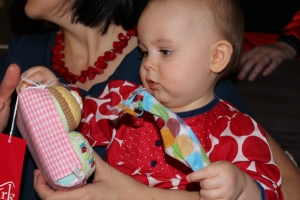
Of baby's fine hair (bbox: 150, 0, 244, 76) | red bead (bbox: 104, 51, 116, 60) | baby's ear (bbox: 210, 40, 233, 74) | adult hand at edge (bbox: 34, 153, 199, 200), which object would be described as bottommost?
adult hand at edge (bbox: 34, 153, 199, 200)

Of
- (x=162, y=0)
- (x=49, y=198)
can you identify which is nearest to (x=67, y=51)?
(x=162, y=0)

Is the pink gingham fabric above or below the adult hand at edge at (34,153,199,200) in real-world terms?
above

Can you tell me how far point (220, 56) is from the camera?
3.90 feet

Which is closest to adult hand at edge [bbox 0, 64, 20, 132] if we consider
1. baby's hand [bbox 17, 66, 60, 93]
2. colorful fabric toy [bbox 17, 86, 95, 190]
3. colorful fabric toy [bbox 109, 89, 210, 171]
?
baby's hand [bbox 17, 66, 60, 93]

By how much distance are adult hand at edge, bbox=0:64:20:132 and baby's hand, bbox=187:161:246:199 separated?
459mm

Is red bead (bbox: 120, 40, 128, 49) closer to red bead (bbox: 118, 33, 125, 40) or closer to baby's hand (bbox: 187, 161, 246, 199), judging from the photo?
red bead (bbox: 118, 33, 125, 40)

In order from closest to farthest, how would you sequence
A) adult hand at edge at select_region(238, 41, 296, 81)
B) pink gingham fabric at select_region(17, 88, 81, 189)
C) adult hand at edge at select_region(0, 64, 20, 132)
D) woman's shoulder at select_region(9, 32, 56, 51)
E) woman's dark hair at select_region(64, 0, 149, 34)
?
pink gingham fabric at select_region(17, 88, 81, 189) < adult hand at edge at select_region(0, 64, 20, 132) < woman's dark hair at select_region(64, 0, 149, 34) < woman's shoulder at select_region(9, 32, 56, 51) < adult hand at edge at select_region(238, 41, 296, 81)

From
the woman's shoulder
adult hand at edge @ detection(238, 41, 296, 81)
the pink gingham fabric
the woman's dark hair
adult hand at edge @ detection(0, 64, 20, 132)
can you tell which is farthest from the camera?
adult hand at edge @ detection(238, 41, 296, 81)

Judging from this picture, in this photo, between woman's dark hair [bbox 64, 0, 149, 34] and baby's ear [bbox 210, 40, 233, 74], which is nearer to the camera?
baby's ear [bbox 210, 40, 233, 74]

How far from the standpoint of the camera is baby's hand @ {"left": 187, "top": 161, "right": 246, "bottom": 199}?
3.11 feet

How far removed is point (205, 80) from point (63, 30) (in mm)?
582

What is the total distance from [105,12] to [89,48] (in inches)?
5.0

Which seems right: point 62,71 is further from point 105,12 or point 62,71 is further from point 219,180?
point 219,180

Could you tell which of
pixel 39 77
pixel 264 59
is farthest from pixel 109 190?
pixel 264 59
